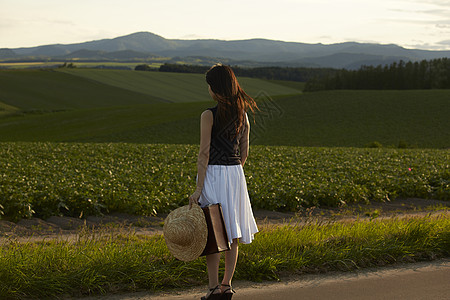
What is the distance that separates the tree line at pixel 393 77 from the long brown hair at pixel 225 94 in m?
88.1

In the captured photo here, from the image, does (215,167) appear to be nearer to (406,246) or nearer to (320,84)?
(406,246)

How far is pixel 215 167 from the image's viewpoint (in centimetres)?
477

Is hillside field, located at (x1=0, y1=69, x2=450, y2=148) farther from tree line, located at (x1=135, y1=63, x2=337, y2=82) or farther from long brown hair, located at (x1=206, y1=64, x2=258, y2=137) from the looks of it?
long brown hair, located at (x1=206, y1=64, x2=258, y2=137)

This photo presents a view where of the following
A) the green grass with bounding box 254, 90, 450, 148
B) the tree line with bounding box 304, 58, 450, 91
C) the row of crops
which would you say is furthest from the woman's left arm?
the tree line with bounding box 304, 58, 450, 91

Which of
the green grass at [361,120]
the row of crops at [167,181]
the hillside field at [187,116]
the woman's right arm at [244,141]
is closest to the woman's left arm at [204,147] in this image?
the woman's right arm at [244,141]

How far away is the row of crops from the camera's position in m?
10.9

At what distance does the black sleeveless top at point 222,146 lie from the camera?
475 centimetres

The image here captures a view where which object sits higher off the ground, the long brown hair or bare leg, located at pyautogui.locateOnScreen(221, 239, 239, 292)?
the long brown hair

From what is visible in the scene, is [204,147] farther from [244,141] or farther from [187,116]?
[187,116]

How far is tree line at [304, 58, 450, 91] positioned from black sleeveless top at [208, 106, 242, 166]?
3470 inches

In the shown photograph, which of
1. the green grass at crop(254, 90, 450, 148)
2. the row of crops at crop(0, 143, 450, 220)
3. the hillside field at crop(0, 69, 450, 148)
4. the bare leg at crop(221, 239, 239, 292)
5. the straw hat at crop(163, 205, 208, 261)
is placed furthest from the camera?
the hillside field at crop(0, 69, 450, 148)

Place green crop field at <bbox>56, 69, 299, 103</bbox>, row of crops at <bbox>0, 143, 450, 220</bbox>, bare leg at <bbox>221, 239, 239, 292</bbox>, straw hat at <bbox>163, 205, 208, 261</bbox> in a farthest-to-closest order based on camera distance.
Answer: green crop field at <bbox>56, 69, 299, 103</bbox>
row of crops at <bbox>0, 143, 450, 220</bbox>
bare leg at <bbox>221, 239, 239, 292</bbox>
straw hat at <bbox>163, 205, 208, 261</bbox>

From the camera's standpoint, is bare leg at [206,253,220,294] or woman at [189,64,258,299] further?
bare leg at [206,253,220,294]

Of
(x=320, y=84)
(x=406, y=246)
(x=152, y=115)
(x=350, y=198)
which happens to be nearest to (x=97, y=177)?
(x=350, y=198)
